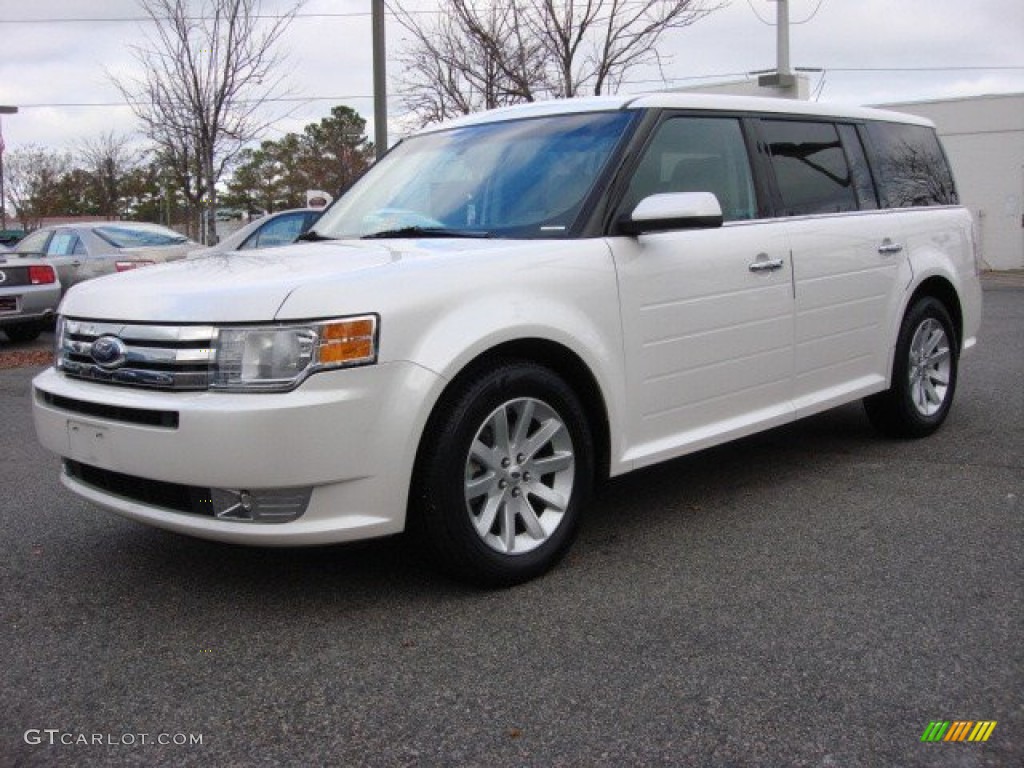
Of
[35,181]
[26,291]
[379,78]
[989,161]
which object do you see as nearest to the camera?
[26,291]

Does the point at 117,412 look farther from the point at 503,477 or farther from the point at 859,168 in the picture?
the point at 859,168

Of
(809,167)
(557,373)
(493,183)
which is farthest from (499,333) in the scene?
(809,167)

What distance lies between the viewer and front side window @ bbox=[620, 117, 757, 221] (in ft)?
13.7

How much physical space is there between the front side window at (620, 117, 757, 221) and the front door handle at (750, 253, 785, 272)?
223mm

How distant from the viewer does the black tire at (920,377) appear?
555cm

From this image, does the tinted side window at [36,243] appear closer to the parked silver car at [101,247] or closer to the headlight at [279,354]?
the parked silver car at [101,247]

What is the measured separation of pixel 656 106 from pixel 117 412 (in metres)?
2.50

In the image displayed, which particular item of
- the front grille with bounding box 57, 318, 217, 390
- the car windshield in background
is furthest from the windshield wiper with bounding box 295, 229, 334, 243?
the car windshield in background

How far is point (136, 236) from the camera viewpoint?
12.5 m

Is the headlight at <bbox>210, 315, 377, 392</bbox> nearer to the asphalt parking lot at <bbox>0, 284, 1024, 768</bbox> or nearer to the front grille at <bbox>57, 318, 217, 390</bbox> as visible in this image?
the front grille at <bbox>57, 318, 217, 390</bbox>

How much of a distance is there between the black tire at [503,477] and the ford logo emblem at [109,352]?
1.07 m

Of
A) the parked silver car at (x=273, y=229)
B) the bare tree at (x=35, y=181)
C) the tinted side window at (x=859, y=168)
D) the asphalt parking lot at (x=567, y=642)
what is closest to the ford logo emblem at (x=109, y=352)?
the asphalt parking lot at (x=567, y=642)

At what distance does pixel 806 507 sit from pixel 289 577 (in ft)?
7.62

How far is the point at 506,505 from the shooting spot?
358 cm
